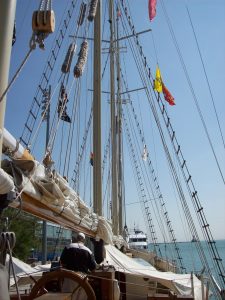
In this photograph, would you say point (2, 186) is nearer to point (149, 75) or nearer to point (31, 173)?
point (31, 173)

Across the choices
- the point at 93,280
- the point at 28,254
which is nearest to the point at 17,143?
the point at 93,280

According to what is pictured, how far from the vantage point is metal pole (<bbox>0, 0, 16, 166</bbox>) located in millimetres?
2916

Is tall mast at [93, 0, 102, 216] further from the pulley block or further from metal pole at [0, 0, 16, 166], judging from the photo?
metal pole at [0, 0, 16, 166]

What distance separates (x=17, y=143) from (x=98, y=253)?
5.88m

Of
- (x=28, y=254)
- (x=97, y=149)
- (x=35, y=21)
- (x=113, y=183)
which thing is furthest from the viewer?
(x=28, y=254)

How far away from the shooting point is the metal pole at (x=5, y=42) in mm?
2916

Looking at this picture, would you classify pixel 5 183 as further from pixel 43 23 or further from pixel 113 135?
pixel 113 135

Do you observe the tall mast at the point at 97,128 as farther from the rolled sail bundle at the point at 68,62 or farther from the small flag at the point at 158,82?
the small flag at the point at 158,82

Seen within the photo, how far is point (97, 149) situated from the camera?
10125 mm

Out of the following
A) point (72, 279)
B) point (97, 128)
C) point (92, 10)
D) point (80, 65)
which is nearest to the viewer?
point (72, 279)

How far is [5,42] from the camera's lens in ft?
9.78

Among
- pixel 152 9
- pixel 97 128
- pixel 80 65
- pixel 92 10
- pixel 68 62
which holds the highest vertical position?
pixel 152 9

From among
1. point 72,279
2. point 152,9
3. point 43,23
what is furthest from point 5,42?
point 152,9

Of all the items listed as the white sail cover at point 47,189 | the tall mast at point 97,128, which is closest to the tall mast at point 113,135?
the tall mast at point 97,128
